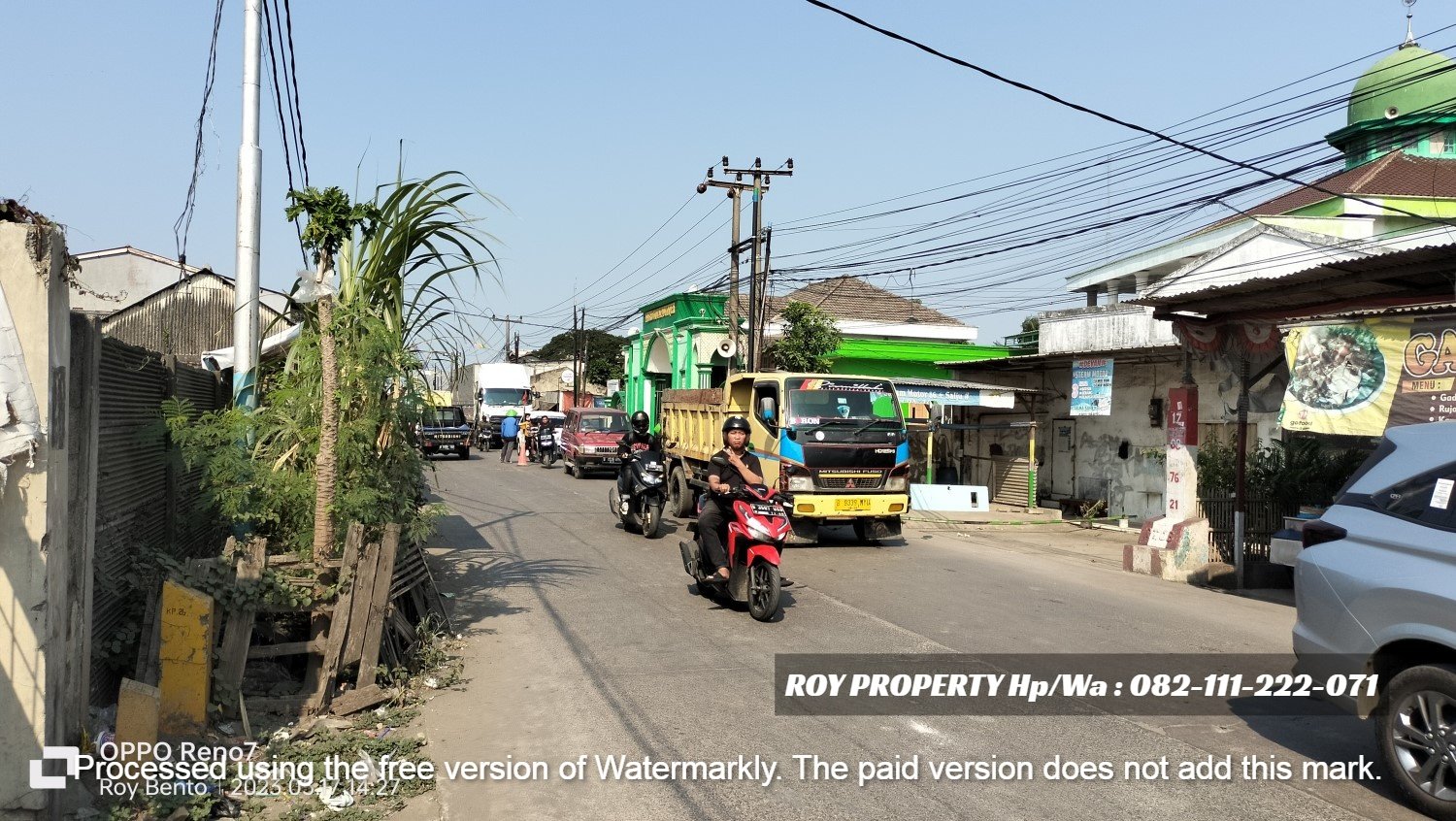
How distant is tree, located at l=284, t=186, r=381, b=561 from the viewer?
670cm

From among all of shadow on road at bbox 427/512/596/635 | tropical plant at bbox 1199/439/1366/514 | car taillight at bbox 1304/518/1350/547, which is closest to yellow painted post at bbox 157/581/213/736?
shadow on road at bbox 427/512/596/635

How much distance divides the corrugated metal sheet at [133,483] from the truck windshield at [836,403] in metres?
8.20

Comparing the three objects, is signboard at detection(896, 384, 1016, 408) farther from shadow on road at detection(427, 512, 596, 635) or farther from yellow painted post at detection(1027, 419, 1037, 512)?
shadow on road at detection(427, 512, 596, 635)

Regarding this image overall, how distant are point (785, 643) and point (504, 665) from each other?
221 centimetres

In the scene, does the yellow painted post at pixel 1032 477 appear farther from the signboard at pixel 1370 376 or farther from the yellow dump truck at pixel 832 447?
the signboard at pixel 1370 376

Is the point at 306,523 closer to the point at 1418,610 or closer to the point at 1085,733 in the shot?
the point at 1085,733

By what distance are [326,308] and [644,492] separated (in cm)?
843

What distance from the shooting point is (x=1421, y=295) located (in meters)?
10.9

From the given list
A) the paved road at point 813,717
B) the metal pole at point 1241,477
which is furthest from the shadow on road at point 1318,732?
the metal pole at point 1241,477

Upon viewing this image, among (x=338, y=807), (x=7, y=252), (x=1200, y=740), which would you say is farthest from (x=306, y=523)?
(x=1200, y=740)

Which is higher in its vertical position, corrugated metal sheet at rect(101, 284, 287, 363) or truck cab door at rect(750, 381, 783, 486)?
corrugated metal sheet at rect(101, 284, 287, 363)

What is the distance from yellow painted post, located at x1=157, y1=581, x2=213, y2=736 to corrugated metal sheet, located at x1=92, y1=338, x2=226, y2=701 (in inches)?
12.9

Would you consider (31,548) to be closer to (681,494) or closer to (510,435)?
(681,494)

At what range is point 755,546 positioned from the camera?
9008 mm
